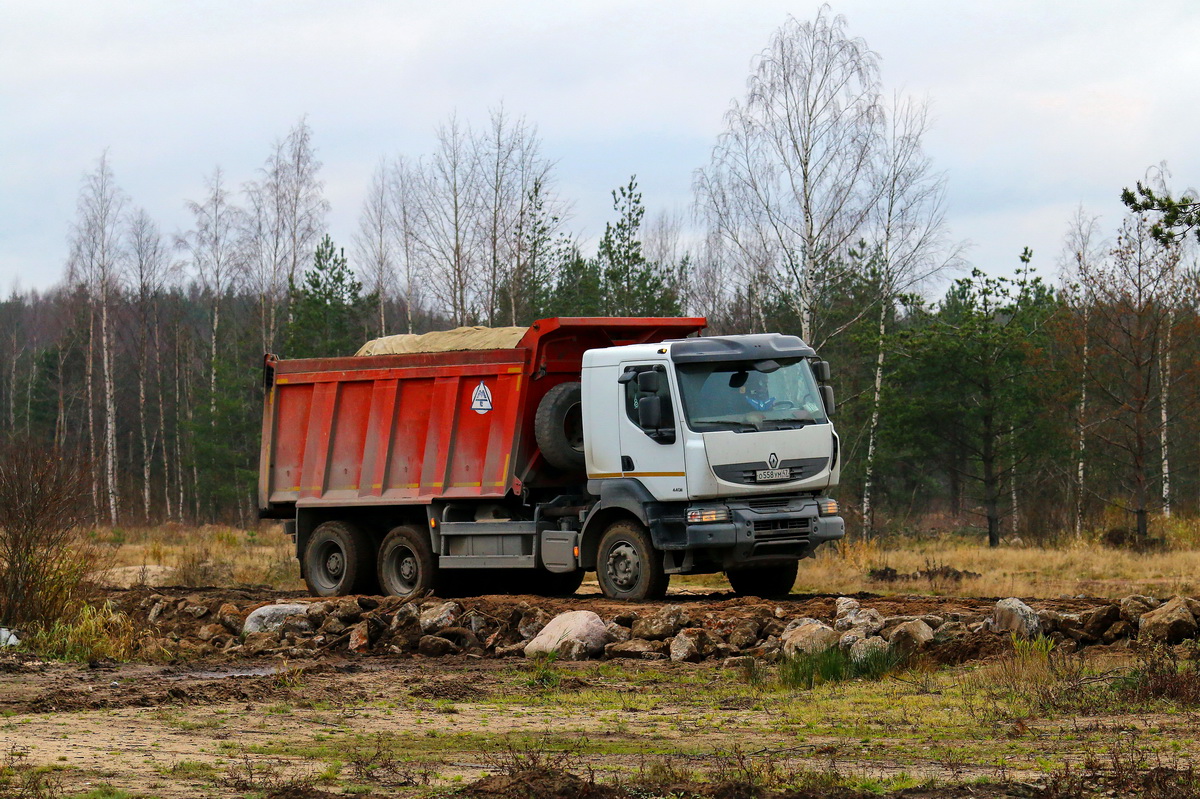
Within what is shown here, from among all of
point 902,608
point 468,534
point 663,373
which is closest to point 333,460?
point 468,534

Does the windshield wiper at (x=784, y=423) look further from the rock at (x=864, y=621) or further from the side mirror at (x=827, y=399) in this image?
the rock at (x=864, y=621)

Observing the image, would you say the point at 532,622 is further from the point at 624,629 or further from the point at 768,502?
the point at 768,502

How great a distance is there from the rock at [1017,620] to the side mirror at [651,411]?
4.34m

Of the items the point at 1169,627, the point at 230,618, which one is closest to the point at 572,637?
the point at 230,618

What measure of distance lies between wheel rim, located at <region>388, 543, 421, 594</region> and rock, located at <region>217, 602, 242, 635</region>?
8.05 ft

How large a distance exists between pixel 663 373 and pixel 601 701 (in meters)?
5.41

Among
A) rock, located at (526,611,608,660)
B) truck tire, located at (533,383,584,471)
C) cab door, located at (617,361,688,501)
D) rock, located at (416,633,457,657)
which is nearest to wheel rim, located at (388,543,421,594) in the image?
truck tire, located at (533,383,584,471)

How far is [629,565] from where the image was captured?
600 inches

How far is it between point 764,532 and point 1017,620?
3766mm

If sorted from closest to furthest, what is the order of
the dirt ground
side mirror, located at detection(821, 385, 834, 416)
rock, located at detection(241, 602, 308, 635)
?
the dirt ground → rock, located at detection(241, 602, 308, 635) → side mirror, located at detection(821, 385, 834, 416)

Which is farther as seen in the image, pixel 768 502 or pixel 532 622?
pixel 768 502

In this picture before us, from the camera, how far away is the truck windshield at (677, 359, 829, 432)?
1471 cm

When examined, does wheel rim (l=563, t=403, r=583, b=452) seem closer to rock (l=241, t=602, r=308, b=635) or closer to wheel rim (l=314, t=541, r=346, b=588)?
rock (l=241, t=602, r=308, b=635)

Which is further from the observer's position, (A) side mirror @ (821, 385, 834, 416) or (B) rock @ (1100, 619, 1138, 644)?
(A) side mirror @ (821, 385, 834, 416)
